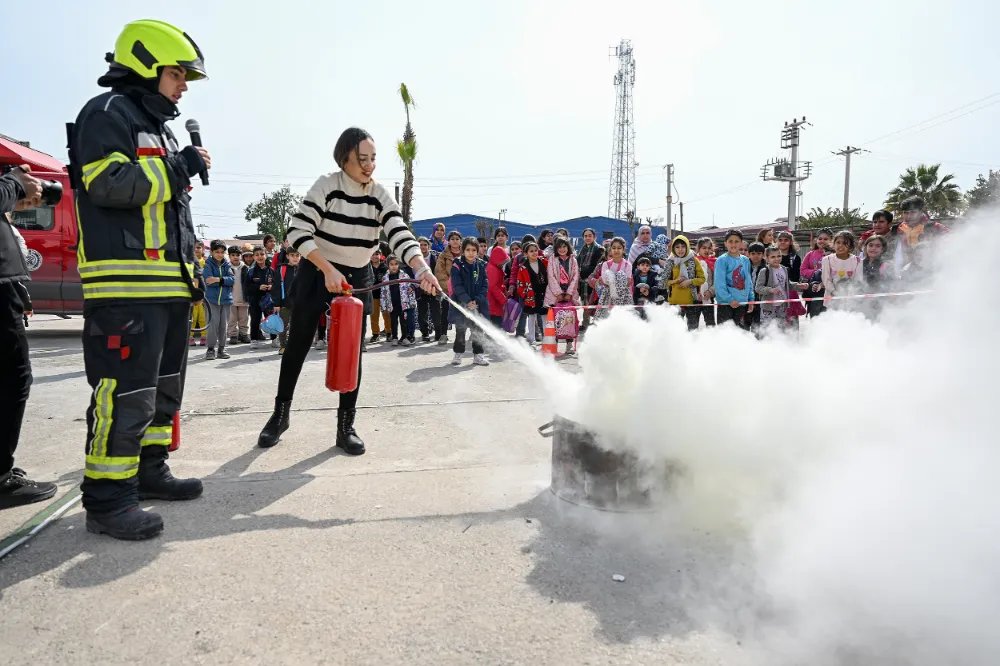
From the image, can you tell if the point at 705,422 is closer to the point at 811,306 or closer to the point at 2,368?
the point at 2,368

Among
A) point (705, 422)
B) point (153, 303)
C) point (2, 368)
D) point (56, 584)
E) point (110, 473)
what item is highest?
point (153, 303)

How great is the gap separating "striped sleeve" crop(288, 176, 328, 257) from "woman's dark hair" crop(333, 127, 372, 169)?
0.64 ft

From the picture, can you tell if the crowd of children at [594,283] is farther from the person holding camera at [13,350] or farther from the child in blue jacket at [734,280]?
the person holding camera at [13,350]

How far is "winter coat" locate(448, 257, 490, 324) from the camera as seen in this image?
8953 millimetres

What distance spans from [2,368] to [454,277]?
6.14 metres

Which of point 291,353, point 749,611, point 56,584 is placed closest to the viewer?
point 749,611

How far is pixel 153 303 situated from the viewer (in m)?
2.91

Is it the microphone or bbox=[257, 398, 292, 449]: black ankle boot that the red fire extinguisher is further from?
the microphone

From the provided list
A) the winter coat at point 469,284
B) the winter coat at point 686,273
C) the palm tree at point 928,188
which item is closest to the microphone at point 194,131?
the winter coat at point 469,284

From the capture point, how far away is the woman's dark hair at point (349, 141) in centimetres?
404

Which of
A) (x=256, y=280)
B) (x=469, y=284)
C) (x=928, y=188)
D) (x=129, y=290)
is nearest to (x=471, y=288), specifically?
(x=469, y=284)

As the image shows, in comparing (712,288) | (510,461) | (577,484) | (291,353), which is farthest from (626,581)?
(712,288)

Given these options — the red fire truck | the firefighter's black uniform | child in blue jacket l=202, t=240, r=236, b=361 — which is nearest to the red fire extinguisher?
the firefighter's black uniform

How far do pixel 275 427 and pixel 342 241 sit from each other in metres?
1.42
